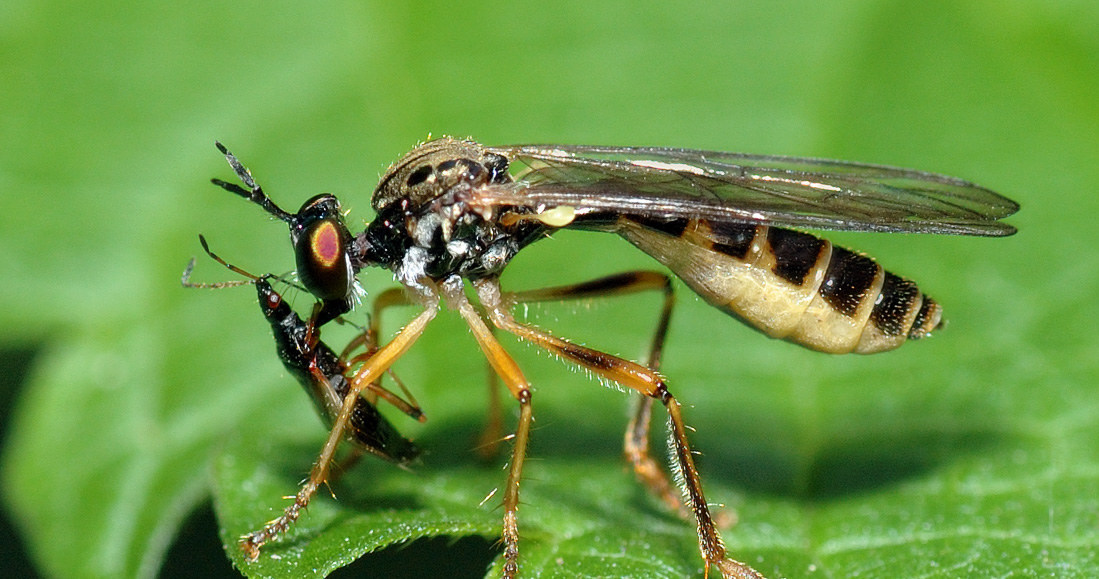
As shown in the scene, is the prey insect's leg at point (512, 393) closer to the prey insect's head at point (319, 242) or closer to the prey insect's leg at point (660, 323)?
the prey insect's leg at point (660, 323)

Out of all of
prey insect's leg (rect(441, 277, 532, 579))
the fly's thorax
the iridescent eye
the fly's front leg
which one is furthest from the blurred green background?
the iridescent eye

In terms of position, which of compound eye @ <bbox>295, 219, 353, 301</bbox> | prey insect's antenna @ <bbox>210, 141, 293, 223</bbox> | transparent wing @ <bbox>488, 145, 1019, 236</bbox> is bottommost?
compound eye @ <bbox>295, 219, 353, 301</bbox>

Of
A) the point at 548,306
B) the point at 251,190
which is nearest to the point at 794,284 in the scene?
the point at 548,306

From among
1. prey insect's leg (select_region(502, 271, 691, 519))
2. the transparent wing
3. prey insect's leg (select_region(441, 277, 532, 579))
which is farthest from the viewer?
prey insect's leg (select_region(502, 271, 691, 519))

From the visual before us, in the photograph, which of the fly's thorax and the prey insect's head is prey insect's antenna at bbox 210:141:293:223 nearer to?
the prey insect's head

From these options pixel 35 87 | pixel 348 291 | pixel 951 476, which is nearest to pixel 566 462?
pixel 348 291

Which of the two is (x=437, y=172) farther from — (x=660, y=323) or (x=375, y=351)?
(x=660, y=323)

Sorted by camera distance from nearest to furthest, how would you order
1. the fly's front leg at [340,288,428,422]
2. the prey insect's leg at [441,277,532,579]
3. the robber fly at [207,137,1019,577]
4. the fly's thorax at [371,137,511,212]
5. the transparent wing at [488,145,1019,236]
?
1. the prey insect's leg at [441,277,532,579]
2. the transparent wing at [488,145,1019,236]
3. the robber fly at [207,137,1019,577]
4. the fly's thorax at [371,137,511,212]
5. the fly's front leg at [340,288,428,422]
